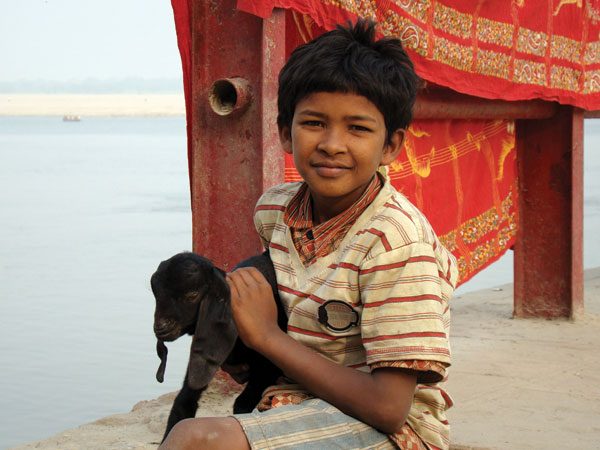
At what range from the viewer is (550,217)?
19.2 feet

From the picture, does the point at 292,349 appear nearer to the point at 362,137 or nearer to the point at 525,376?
the point at 362,137

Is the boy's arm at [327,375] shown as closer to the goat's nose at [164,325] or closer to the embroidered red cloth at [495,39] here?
the goat's nose at [164,325]

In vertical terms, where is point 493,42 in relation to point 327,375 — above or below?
above

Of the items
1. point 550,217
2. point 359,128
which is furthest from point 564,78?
point 359,128

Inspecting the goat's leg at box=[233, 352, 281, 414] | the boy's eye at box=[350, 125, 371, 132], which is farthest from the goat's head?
the boy's eye at box=[350, 125, 371, 132]

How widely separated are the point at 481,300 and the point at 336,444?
4677mm

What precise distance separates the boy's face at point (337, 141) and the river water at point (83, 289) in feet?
7.87

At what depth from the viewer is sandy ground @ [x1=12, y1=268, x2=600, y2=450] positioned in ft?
11.5

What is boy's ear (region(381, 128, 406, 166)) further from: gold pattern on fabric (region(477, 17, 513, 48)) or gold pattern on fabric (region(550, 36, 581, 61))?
gold pattern on fabric (region(550, 36, 581, 61))

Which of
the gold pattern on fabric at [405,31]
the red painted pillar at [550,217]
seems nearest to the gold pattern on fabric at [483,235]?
the red painted pillar at [550,217]

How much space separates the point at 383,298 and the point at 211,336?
1.14 feet

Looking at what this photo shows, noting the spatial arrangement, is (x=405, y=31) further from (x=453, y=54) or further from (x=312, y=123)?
(x=312, y=123)

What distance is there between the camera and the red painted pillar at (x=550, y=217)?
5.81 metres

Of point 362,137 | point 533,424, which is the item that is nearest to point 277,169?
point 533,424
